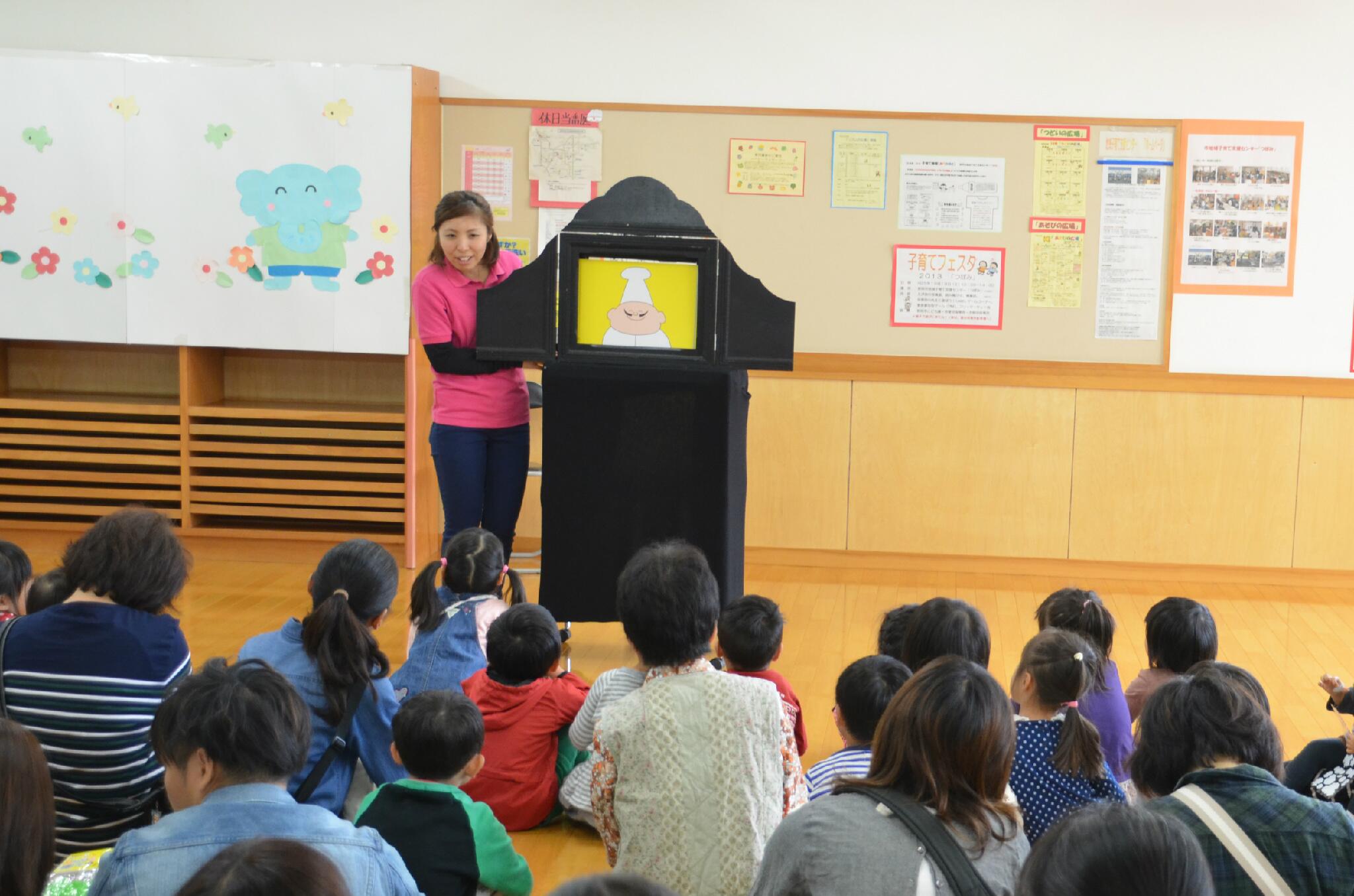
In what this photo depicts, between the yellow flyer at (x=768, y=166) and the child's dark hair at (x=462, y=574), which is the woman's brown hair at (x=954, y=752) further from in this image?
the yellow flyer at (x=768, y=166)

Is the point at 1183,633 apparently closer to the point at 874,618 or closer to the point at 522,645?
the point at 522,645

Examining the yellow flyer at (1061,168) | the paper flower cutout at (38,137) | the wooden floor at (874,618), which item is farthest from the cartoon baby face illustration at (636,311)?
the paper flower cutout at (38,137)

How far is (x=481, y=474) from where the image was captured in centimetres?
375

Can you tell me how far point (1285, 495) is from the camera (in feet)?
17.4

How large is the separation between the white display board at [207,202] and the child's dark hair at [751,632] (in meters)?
2.94

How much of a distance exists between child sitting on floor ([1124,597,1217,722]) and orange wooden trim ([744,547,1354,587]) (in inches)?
99.4

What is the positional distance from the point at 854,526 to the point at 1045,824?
11.4 feet

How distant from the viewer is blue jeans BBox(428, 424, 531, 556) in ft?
12.2

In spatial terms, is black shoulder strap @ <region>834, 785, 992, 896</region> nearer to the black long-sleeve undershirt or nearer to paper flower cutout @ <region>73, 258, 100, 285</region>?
the black long-sleeve undershirt

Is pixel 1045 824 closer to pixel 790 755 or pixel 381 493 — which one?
pixel 790 755

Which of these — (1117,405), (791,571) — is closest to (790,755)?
(791,571)

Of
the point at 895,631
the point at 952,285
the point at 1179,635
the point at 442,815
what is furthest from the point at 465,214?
the point at 952,285

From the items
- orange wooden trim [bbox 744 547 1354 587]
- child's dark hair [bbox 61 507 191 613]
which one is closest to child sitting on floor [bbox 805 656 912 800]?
child's dark hair [bbox 61 507 191 613]

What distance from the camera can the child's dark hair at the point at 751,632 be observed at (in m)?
2.69
